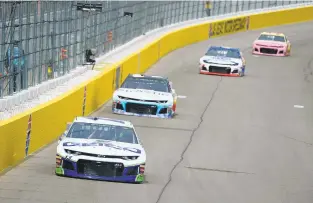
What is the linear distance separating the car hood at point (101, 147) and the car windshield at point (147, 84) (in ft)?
35.7

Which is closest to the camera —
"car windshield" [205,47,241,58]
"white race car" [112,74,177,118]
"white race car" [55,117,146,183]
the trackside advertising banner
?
"white race car" [55,117,146,183]

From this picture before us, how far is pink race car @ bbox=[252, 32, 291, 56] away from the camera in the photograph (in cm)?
5100

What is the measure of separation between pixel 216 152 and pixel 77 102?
14.6 feet

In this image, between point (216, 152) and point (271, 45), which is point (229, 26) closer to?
point (271, 45)

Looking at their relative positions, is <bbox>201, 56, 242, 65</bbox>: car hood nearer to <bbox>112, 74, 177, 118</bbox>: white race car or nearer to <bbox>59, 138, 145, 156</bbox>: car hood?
<bbox>112, 74, 177, 118</bbox>: white race car

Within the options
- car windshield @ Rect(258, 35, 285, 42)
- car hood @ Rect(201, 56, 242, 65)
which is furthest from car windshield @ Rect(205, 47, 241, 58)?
car windshield @ Rect(258, 35, 285, 42)

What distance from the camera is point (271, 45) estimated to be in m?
51.2

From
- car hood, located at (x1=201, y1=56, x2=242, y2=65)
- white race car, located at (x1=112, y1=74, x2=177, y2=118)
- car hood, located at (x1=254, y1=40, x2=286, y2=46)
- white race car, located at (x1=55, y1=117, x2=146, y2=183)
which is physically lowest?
car hood, located at (x1=254, y1=40, x2=286, y2=46)

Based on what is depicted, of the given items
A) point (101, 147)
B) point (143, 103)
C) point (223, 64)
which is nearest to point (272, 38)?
point (223, 64)

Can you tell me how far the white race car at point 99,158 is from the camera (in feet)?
58.2

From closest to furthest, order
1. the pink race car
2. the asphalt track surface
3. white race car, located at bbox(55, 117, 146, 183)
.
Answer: the asphalt track surface → white race car, located at bbox(55, 117, 146, 183) → the pink race car

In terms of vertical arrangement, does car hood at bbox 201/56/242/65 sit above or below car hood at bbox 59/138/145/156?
below

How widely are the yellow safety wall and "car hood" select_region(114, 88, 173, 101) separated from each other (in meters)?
0.87

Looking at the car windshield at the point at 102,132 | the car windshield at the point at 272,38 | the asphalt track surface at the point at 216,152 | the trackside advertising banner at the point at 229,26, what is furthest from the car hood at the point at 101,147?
the trackside advertising banner at the point at 229,26
